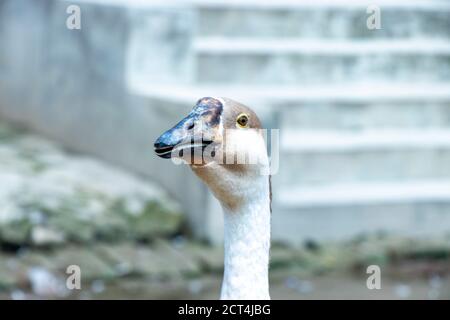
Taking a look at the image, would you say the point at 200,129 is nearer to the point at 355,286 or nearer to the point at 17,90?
the point at 355,286

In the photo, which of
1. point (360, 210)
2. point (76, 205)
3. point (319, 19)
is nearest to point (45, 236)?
point (76, 205)

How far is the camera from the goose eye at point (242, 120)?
3895 millimetres

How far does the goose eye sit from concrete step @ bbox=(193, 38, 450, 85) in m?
5.17

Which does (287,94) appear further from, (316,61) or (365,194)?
(365,194)

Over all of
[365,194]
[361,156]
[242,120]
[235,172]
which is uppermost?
[361,156]

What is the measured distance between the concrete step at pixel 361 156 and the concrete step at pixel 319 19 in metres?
1.05

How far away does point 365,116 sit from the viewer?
920 centimetres

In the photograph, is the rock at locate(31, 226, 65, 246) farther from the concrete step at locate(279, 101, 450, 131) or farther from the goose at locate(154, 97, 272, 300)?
the goose at locate(154, 97, 272, 300)

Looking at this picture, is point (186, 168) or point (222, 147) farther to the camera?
point (186, 168)

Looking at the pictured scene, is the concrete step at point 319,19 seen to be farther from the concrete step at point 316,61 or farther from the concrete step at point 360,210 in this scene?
the concrete step at point 360,210

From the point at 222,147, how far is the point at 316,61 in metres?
5.65

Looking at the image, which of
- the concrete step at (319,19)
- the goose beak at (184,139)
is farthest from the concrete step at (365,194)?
the goose beak at (184,139)
